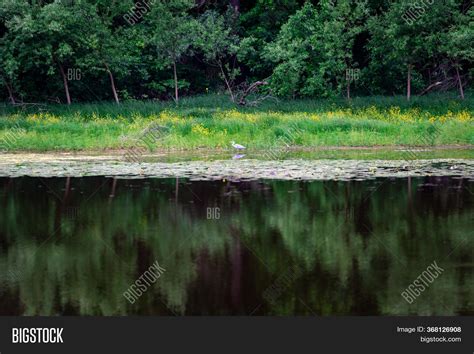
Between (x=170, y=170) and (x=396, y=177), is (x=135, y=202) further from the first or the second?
(x=396, y=177)

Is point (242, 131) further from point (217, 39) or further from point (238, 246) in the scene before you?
point (238, 246)

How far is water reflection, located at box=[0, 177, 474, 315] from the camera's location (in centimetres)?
931

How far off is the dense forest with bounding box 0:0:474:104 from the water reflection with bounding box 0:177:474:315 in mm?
17434

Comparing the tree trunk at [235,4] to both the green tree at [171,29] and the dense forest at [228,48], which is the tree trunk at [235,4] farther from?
the green tree at [171,29]

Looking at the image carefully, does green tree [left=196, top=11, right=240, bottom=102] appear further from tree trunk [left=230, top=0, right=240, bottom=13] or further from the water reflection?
the water reflection

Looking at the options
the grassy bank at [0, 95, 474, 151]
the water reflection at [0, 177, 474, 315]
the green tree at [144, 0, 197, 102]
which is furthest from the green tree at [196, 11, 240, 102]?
the water reflection at [0, 177, 474, 315]

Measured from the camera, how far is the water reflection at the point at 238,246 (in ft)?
30.6

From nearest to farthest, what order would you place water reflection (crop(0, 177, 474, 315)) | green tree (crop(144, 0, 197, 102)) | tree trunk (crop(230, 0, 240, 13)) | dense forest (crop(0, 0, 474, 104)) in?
1. water reflection (crop(0, 177, 474, 315))
2. dense forest (crop(0, 0, 474, 104))
3. green tree (crop(144, 0, 197, 102))
4. tree trunk (crop(230, 0, 240, 13))

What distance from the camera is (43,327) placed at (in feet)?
27.8

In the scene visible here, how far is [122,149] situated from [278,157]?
5.33 metres

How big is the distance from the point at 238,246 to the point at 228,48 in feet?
93.2

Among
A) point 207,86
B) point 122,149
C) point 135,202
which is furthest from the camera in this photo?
point 207,86

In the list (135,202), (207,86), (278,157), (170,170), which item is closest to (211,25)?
(207,86)

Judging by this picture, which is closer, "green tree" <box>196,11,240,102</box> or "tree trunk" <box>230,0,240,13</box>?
"green tree" <box>196,11,240,102</box>
